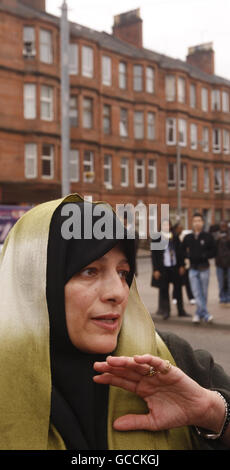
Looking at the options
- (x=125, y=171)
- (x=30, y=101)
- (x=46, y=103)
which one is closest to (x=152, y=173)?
(x=125, y=171)

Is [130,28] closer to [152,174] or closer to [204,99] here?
[204,99]

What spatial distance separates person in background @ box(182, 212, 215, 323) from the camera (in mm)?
9805

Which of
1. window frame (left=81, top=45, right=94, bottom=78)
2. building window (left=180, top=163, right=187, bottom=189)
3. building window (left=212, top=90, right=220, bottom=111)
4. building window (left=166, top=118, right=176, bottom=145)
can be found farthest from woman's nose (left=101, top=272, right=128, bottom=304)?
building window (left=212, top=90, right=220, bottom=111)

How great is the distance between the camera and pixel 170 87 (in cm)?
3928

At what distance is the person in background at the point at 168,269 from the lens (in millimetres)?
10609

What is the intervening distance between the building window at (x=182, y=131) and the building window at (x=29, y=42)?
13666mm

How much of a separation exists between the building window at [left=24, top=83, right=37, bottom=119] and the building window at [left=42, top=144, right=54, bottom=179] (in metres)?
1.75

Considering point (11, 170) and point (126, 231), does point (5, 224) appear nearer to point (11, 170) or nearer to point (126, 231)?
point (126, 231)

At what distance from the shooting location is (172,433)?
1.47 m

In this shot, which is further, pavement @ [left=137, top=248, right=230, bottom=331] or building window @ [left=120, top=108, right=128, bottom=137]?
building window @ [left=120, top=108, right=128, bottom=137]

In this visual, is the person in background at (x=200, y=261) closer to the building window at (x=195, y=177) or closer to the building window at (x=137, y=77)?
the building window at (x=137, y=77)

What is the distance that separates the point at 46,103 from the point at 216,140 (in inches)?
761

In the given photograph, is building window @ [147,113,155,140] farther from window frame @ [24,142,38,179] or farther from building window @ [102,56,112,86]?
window frame @ [24,142,38,179]
